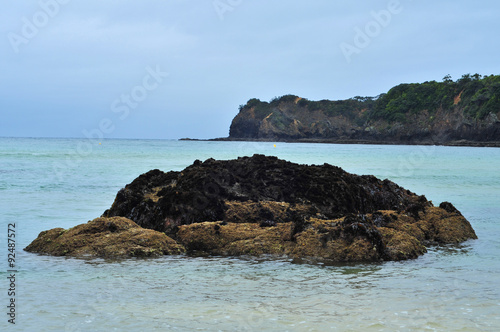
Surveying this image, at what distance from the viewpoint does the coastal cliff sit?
119 metres

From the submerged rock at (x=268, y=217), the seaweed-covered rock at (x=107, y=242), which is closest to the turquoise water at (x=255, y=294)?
the seaweed-covered rock at (x=107, y=242)

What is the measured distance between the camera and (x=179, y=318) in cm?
Result: 573

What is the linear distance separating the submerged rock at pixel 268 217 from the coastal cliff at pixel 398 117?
112639 millimetres

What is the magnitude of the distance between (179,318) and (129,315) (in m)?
0.60

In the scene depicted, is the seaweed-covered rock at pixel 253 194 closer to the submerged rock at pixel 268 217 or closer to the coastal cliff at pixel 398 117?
the submerged rock at pixel 268 217

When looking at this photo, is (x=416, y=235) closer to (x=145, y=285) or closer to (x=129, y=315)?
(x=145, y=285)

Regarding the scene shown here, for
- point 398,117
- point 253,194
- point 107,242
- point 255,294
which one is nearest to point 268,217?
point 253,194

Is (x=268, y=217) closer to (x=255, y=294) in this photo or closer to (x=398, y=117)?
(x=255, y=294)

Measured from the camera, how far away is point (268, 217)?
1027 cm

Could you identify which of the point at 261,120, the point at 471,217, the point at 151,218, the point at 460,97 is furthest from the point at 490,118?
the point at 151,218

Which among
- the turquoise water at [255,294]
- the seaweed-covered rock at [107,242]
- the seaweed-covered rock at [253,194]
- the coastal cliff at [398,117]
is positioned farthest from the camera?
the coastal cliff at [398,117]

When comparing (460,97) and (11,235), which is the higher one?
(460,97)

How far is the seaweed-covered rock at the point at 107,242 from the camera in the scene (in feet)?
29.2

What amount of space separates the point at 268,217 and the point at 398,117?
140647 mm
